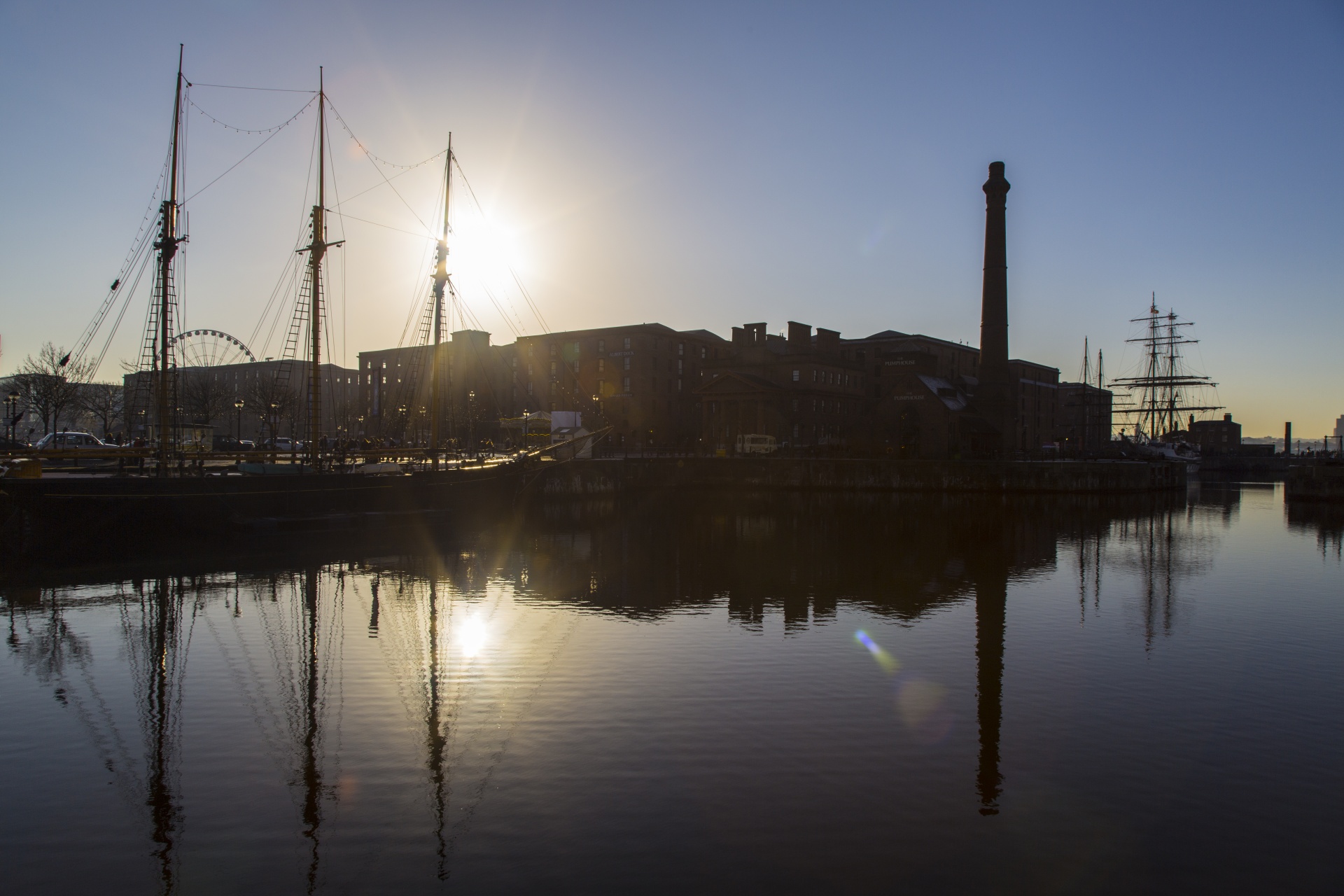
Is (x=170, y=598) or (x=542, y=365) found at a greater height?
(x=542, y=365)

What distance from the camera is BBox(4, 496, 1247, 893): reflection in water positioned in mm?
11141

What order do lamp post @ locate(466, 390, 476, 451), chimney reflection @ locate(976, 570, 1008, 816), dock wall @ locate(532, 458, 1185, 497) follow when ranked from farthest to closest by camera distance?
1. lamp post @ locate(466, 390, 476, 451)
2. dock wall @ locate(532, 458, 1185, 497)
3. chimney reflection @ locate(976, 570, 1008, 816)

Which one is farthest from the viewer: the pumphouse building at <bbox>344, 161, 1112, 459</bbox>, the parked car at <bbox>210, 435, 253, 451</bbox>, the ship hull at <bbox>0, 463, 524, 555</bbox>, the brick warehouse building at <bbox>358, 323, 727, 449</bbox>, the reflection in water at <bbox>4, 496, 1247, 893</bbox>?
the brick warehouse building at <bbox>358, 323, 727, 449</bbox>

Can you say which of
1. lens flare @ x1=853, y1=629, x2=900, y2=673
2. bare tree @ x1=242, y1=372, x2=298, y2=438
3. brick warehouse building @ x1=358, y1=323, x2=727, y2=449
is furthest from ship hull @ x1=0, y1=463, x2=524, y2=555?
brick warehouse building @ x1=358, y1=323, x2=727, y2=449

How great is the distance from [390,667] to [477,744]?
504 cm

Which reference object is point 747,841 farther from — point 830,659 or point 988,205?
point 988,205

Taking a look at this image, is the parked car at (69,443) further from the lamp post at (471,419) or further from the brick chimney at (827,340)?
the brick chimney at (827,340)

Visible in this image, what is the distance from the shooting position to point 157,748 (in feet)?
37.8

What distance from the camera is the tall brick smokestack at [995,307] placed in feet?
227

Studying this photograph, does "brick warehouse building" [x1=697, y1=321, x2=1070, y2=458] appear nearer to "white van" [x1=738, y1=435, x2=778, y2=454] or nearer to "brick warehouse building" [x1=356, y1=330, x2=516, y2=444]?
"white van" [x1=738, y1=435, x2=778, y2=454]

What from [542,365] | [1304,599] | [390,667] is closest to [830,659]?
[390,667]

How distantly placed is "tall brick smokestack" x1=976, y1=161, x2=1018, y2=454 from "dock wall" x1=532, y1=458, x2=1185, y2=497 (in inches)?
330

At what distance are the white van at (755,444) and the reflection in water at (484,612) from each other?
3820 cm

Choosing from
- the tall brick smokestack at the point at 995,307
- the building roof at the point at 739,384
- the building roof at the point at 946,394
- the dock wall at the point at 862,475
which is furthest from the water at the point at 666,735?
the building roof at the point at 739,384
